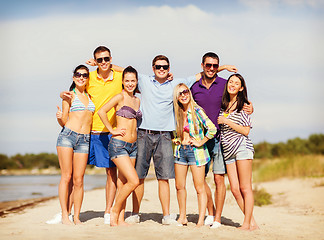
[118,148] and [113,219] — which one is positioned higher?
[118,148]

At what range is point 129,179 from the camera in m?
5.98

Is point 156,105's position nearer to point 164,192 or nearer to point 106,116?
point 106,116

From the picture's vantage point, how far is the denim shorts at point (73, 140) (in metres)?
6.21

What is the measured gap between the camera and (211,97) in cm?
632

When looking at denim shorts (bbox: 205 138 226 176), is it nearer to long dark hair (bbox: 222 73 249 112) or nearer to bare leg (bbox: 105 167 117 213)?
long dark hair (bbox: 222 73 249 112)

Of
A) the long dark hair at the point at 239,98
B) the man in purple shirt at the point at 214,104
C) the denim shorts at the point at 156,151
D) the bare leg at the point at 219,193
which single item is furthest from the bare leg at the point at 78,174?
the long dark hair at the point at 239,98

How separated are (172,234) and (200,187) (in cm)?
92

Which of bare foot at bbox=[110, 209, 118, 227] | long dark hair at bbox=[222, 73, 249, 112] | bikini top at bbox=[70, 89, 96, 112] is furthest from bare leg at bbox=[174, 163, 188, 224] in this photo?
bikini top at bbox=[70, 89, 96, 112]

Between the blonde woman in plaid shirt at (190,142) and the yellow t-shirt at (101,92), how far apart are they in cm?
100

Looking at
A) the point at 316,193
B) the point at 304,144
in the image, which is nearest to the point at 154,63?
the point at 316,193

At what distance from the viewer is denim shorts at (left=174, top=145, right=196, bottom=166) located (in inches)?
244

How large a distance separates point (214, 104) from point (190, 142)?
0.72 meters


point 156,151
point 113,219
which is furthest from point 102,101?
point 113,219

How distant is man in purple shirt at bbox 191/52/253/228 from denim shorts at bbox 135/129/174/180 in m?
0.63
